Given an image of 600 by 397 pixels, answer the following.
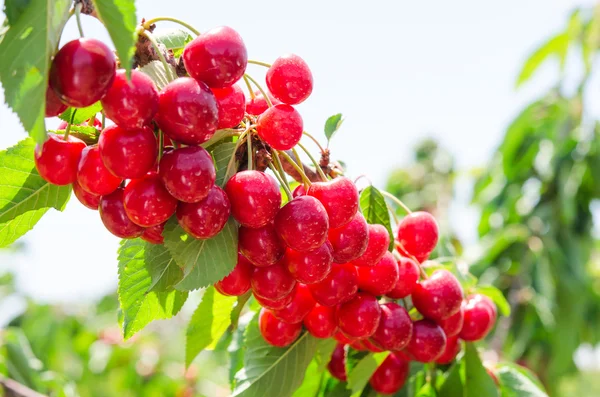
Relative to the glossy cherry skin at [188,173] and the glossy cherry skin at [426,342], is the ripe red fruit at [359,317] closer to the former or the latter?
the glossy cherry skin at [426,342]

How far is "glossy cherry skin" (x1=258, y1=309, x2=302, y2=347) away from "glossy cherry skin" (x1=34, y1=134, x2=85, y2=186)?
1.92 ft

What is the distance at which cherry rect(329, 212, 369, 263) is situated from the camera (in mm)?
1085

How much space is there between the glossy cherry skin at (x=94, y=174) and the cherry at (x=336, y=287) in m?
0.46

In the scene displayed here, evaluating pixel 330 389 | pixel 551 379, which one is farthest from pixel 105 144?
pixel 551 379

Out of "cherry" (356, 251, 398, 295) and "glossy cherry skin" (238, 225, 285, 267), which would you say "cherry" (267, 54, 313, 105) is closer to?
"glossy cherry skin" (238, 225, 285, 267)

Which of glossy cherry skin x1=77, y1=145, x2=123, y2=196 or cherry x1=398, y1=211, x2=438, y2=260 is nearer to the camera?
glossy cherry skin x1=77, y1=145, x2=123, y2=196

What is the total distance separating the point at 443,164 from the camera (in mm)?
6660

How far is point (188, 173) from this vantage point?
0.86 m

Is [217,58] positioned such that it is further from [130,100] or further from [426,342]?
[426,342]

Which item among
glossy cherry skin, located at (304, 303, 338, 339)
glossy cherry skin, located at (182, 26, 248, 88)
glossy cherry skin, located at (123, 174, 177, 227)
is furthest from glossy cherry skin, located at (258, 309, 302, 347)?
glossy cherry skin, located at (182, 26, 248, 88)

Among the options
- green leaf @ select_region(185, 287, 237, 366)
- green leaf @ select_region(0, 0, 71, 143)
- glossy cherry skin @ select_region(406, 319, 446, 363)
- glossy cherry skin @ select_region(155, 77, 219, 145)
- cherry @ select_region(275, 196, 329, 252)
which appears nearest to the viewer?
green leaf @ select_region(0, 0, 71, 143)

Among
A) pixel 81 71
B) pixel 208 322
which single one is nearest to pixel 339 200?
pixel 81 71

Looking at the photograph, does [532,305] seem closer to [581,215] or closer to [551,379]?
[551,379]

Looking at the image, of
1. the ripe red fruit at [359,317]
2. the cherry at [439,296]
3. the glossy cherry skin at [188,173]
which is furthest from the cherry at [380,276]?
the glossy cherry skin at [188,173]
